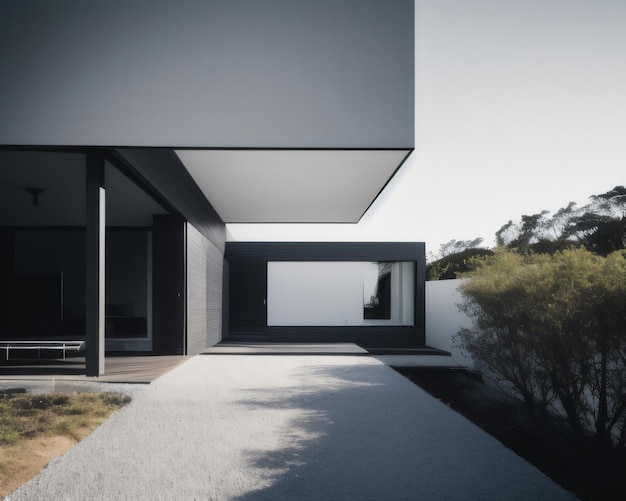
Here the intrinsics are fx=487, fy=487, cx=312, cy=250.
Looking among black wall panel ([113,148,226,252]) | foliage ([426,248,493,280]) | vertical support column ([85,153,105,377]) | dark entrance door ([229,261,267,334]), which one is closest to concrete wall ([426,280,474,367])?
dark entrance door ([229,261,267,334])

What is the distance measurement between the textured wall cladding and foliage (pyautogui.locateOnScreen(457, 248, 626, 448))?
5.00m

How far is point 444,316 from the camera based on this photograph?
1206cm

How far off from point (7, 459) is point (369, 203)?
7790 millimetres

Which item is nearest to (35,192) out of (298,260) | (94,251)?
(94,251)

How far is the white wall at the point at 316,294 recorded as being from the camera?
16.2m

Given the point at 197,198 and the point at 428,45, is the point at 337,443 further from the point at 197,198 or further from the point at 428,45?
the point at 428,45

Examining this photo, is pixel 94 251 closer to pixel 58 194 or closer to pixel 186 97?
pixel 186 97

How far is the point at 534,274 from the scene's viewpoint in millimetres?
5180

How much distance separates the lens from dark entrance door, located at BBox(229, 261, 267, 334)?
1447cm

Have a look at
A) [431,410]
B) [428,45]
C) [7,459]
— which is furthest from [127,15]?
[428,45]

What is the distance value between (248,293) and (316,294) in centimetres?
269

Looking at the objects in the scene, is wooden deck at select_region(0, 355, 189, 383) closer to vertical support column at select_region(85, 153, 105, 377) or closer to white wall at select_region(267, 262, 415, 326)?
vertical support column at select_region(85, 153, 105, 377)

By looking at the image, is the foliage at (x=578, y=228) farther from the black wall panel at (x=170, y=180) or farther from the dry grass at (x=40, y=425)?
the dry grass at (x=40, y=425)

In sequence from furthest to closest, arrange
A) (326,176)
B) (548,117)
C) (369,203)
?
(548,117), (369,203), (326,176)
